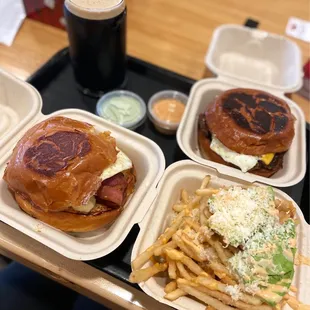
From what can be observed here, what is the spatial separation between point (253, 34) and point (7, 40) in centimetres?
122

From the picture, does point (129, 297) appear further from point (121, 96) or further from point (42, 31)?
point (42, 31)

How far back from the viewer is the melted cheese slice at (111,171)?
1078mm

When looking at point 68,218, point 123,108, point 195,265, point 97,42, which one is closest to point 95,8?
point 97,42

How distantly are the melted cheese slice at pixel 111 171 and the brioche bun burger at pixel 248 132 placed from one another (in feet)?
1.26

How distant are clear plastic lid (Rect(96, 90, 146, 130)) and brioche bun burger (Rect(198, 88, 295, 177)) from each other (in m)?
0.28

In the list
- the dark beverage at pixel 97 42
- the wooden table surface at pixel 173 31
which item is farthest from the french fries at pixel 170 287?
the wooden table surface at pixel 173 31

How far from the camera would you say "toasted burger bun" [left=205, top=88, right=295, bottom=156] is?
1.33 meters

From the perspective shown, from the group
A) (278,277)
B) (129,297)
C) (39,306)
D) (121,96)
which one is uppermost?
(278,277)

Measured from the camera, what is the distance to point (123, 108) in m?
1.57

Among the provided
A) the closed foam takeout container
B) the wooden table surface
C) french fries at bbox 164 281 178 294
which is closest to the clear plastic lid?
the closed foam takeout container

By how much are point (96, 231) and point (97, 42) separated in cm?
75

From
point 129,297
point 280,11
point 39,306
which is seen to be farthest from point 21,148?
point 280,11

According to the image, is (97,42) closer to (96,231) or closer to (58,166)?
(58,166)

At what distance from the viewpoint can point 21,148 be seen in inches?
43.6
